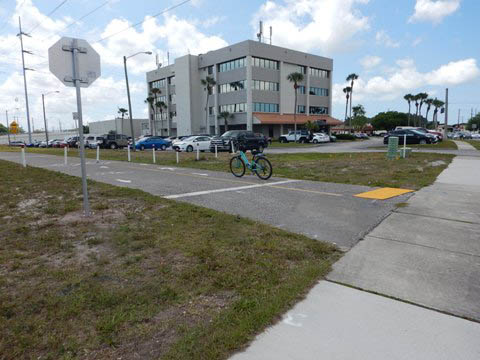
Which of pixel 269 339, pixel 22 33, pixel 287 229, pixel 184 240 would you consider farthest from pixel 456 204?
pixel 22 33

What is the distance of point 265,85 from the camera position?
56938 mm

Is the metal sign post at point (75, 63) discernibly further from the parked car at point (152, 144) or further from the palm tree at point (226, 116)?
the palm tree at point (226, 116)

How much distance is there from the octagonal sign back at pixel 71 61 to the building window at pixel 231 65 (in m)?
51.5

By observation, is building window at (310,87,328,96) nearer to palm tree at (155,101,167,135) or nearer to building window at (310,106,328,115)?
building window at (310,106,328,115)

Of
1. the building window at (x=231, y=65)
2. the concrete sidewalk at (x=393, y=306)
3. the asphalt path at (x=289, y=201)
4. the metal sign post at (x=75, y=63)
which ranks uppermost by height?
the building window at (x=231, y=65)

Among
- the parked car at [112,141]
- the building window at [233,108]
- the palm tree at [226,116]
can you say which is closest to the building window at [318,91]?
the building window at [233,108]

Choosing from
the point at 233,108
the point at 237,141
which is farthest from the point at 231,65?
the point at 237,141

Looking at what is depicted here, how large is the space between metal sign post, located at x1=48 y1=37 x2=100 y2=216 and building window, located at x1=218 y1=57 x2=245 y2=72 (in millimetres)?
51508

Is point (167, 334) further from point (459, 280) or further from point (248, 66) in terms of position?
point (248, 66)

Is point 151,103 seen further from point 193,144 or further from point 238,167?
point 238,167

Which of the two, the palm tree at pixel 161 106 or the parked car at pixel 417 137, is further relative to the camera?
the palm tree at pixel 161 106

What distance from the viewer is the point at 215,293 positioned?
11.0 feet

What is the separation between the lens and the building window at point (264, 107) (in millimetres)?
55528

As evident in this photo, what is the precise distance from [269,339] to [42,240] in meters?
3.96
